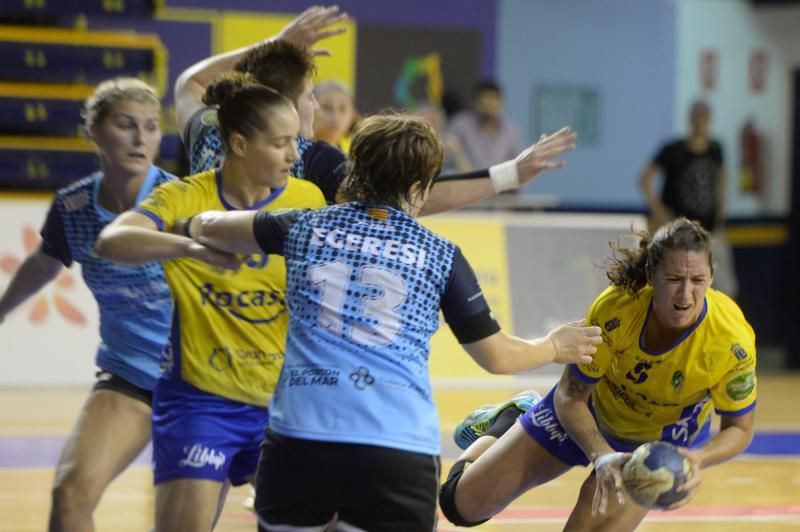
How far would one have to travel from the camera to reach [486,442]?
570cm

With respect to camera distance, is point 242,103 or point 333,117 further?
point 333,117

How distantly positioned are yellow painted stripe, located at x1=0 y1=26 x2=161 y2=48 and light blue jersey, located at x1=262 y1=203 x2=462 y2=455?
7.83 metres

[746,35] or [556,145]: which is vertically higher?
[746,35]

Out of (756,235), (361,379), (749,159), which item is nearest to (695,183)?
(756,235)

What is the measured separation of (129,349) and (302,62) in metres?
1.17

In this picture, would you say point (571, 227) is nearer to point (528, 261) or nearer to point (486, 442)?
point (528, 261)

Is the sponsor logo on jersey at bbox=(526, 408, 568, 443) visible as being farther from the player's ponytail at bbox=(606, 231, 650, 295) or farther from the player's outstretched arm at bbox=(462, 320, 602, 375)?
the player's outstretched arm at bbox=(462, 320, 602, 375)

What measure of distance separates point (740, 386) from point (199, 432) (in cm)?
178

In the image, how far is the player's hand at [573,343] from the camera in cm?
371

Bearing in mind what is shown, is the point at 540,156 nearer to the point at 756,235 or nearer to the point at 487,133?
the point at 487,133

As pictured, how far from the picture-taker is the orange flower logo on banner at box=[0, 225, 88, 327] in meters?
9.88

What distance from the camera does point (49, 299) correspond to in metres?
9.89

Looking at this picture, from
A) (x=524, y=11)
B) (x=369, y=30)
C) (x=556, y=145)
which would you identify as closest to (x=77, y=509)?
(x=556, y=145)

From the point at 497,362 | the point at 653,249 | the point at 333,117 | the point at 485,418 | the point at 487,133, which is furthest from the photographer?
the point at 487,133
